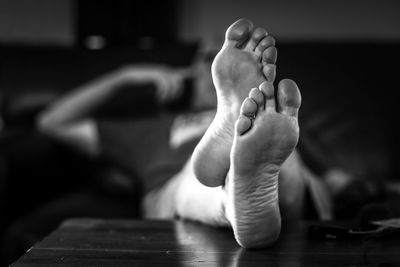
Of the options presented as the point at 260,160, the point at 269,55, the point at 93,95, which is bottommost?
the point at 93,95

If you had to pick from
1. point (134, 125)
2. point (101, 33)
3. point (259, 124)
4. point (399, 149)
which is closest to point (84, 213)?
point (134, 125)

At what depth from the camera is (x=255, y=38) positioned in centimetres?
87

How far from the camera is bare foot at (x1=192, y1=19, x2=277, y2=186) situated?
2.82 feet

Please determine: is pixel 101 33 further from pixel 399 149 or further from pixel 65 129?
pixel 399 149

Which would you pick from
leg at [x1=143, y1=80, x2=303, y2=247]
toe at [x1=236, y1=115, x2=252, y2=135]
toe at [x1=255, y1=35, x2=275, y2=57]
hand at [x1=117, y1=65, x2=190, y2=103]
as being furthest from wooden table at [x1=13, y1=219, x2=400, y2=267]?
hand at [x1=117, y1=65, x2=190, y2=103]

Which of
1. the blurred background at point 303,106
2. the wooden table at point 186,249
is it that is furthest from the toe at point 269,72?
the blurred background at point 303,106

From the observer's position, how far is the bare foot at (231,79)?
2.82ft

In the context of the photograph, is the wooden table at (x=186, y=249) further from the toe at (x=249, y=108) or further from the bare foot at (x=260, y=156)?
the toe at (x=249, y=108)

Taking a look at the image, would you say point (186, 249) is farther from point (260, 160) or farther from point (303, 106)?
point (303, 106)

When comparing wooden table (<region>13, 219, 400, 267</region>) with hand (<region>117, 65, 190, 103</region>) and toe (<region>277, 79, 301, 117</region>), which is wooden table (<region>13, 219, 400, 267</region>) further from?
hand (<region>117, 65, 190, 103</region>)

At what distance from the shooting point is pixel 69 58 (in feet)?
6.40

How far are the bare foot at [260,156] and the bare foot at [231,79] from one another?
50 mm

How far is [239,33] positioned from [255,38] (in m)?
0.02

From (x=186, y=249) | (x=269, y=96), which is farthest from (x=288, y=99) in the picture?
(x=186, y=249)
